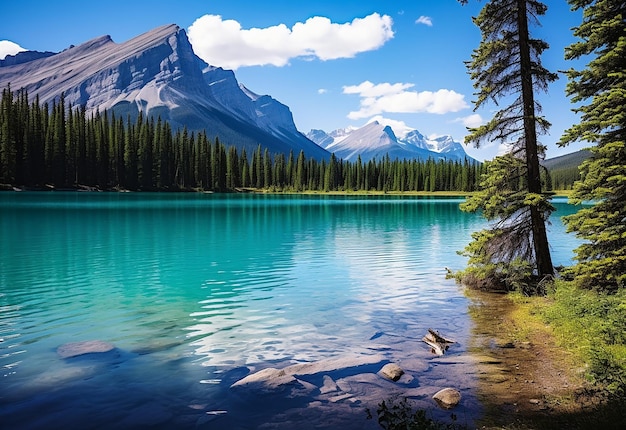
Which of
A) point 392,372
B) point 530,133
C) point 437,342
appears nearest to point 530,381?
point 392,372

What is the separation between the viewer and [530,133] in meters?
18.7

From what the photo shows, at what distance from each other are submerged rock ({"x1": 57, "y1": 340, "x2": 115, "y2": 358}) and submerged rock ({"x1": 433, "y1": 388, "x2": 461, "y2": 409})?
8929mm

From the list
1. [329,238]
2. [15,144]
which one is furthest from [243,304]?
[15,144]

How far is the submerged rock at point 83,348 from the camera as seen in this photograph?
12453 mm

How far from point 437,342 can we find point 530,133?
33.8 ft

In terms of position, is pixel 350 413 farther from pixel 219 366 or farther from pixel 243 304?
pixel 243 304

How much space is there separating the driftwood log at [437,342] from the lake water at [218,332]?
296 mm

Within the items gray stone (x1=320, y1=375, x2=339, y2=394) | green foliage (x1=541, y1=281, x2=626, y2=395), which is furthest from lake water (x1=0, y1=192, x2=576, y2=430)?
green foliage (x1=541, y1=281, x2=626, y2=395)

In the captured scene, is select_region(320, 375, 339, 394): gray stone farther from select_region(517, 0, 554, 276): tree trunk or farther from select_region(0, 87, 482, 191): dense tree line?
select_region(0, 87, 482, 191): dense tree line

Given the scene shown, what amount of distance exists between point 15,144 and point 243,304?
435ft

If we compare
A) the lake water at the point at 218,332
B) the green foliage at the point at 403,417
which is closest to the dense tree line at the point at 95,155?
the lake water at the point at 218,332

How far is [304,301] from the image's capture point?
19.2 m

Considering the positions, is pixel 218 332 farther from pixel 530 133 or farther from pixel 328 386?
pixel 530 133

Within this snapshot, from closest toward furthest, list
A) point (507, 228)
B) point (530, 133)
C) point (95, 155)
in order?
point (530, 133), point (507, 228), point (95, 155)
